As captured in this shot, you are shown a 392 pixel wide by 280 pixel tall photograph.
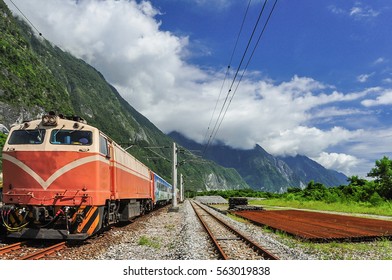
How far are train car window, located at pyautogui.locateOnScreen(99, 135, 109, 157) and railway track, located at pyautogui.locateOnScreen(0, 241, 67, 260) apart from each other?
3546mm

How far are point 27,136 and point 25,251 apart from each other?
13.4ft

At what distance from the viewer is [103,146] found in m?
15.0

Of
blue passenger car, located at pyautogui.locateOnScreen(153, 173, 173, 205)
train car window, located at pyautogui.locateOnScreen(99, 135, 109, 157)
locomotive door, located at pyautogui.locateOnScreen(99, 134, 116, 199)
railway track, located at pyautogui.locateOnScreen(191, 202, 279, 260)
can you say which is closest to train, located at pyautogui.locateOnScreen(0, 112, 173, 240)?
train car window, located at pyautogui.locateOnScreen(99, 135, 109, 157)

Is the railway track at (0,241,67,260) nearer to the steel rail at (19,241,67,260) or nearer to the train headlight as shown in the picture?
the steel rail at (19,241,67,260)

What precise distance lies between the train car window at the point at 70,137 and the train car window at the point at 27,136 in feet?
1.36

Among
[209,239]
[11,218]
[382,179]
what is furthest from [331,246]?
[382,179]

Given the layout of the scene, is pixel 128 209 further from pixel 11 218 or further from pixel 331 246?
pixel 331 246

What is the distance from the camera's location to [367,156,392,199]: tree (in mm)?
48606

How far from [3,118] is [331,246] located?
128 meters

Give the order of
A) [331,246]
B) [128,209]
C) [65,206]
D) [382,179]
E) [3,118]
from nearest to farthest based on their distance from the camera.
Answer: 1. [65,206]
2. [331,246]
3. [128,209]
4. [382,179]
5. [3,118]

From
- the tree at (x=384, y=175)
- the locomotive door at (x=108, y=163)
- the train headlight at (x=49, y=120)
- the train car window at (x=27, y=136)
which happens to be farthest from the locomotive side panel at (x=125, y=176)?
the tree at (x=384, y=175)

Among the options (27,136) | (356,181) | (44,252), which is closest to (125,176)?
(27,136)
